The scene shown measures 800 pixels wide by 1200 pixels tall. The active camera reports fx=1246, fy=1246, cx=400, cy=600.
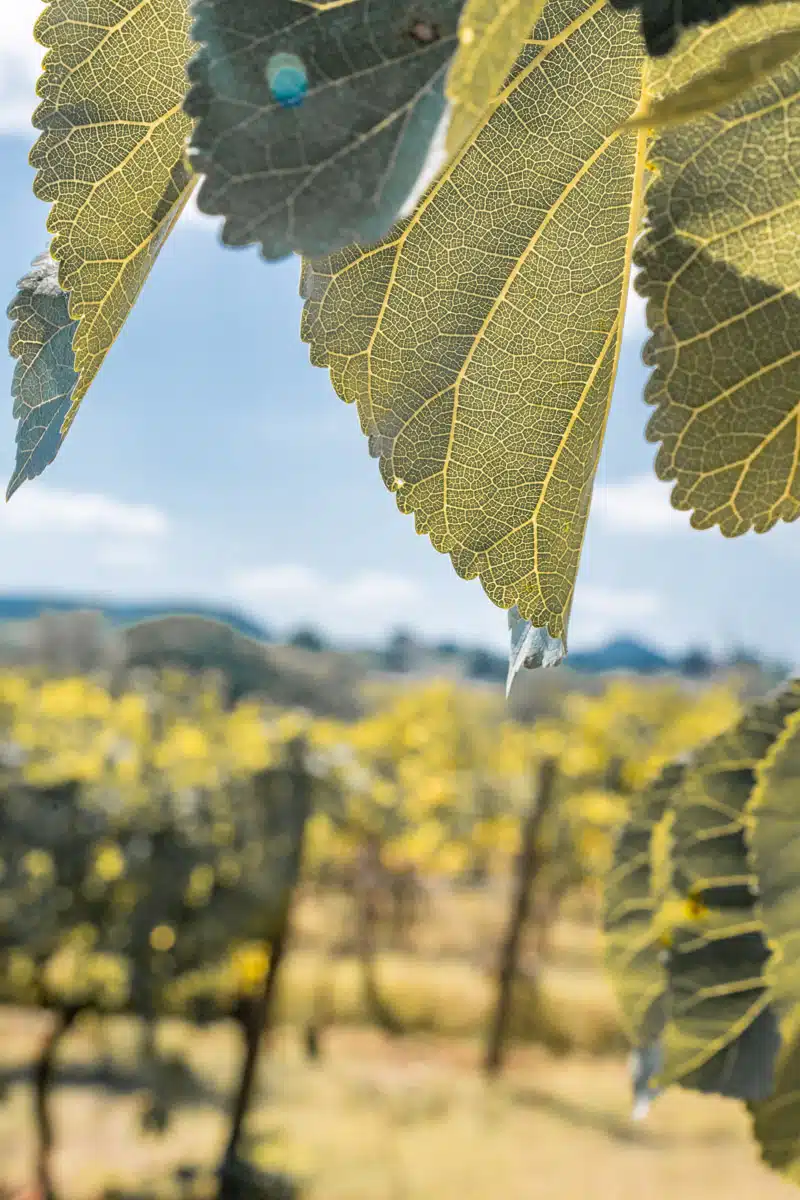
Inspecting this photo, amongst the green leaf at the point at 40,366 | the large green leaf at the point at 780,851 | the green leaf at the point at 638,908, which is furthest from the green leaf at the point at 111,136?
the green leaf at the point at 638,908

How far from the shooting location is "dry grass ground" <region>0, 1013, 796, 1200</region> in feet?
21.2

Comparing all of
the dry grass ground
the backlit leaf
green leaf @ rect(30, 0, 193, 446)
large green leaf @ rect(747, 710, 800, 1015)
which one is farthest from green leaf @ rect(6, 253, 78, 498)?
the dry grass ground

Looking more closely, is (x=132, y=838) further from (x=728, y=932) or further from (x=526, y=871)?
(x=728, y=932)

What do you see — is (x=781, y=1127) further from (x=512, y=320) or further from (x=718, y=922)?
(x=512, y=320)

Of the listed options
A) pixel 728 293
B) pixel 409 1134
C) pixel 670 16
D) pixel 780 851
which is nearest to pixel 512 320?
pixel 728 293

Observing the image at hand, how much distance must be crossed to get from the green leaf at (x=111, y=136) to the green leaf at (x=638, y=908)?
2.17 ft

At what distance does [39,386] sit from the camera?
0.48 m

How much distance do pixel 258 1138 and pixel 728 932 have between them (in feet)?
21.5

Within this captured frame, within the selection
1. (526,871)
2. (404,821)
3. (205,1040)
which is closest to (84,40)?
(526,871)

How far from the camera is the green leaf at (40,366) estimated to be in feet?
1.50

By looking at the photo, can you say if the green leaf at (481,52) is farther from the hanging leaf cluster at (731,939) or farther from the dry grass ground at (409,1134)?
the dry grass ground at (409,1134)

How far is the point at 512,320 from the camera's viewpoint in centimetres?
58

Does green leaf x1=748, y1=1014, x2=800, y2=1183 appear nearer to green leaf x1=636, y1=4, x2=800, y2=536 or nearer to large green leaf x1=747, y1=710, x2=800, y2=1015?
large green leaf x1=747, y1=710, x2=800, y2=1015

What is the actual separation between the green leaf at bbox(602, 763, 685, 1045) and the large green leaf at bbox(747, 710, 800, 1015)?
0.48 feet
